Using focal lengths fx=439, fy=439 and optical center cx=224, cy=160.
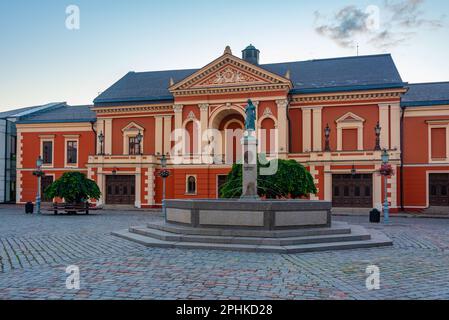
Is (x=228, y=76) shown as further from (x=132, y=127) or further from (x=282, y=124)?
(x=132, y=127)

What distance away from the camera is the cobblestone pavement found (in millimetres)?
7453

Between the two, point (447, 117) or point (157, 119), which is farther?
point (157, 119)

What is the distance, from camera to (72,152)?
142 feet

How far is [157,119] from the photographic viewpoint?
1593 inches

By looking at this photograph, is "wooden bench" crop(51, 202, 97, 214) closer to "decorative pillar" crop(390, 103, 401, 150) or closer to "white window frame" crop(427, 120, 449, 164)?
"decorative pillar" crop(390, 103, 401, 150)

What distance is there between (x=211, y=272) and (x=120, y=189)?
31248mm

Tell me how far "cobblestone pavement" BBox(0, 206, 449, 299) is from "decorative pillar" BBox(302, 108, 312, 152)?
2308 centimetres

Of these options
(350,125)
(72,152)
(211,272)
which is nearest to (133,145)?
(72,152)

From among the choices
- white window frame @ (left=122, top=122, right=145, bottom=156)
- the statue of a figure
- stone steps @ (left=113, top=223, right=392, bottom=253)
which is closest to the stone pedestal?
the statue of a figure

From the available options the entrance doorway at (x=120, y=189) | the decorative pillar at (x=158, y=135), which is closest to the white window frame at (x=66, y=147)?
the entrance doorway at (x=120, y=189)

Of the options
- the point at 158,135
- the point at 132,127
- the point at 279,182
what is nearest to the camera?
the point at 279,182

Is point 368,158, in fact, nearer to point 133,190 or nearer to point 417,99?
point 417,99
